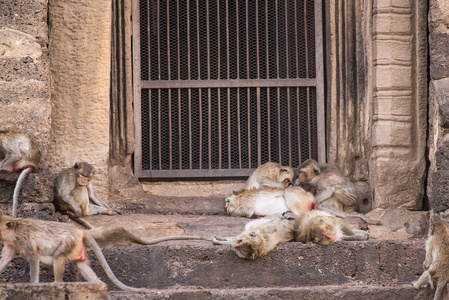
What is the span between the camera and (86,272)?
6.29 metres

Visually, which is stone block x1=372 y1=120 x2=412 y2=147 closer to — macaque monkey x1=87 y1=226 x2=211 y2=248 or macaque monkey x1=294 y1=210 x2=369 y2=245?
macaque monkey x1=294 y1=210 x2=369 y2=245

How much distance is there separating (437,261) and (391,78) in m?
2.67

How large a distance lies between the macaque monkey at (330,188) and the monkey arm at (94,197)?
2.09 metres

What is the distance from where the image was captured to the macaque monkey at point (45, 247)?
6227 millimetres

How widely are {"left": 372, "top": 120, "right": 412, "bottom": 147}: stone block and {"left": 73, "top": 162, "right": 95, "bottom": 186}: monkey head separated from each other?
2.86m

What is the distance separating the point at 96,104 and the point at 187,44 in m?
1.24

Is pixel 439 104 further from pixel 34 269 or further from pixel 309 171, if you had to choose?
pixel 34 269

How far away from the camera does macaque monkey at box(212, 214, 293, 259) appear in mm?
6703

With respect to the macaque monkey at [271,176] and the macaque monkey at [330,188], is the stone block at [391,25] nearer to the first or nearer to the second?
the macaque monkey at [330,188]

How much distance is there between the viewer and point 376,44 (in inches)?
333

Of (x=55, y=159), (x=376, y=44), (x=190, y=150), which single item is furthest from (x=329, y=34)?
(x=55, y=159)

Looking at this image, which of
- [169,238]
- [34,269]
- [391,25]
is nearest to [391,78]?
[391,25]

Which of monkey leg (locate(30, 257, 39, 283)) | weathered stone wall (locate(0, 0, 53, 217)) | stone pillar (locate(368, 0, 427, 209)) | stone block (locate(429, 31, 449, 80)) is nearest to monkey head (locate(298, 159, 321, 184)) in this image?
stone pillar (locate(368, 0, 427, 209))

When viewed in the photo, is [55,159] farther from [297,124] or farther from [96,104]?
[297,124]
